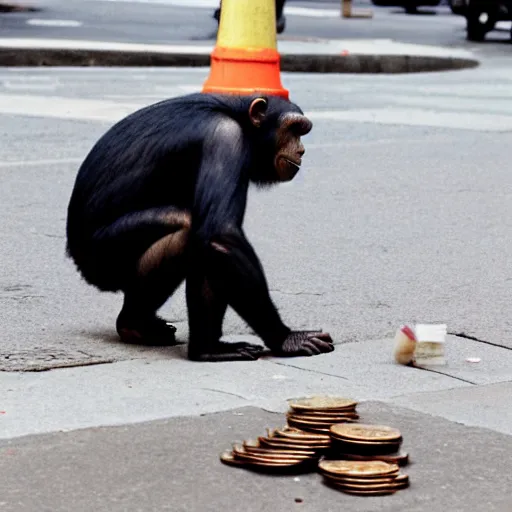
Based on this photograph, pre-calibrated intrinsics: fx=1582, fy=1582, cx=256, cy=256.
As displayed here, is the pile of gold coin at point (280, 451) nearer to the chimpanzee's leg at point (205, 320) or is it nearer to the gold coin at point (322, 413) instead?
the gold coin at point (322, 413)

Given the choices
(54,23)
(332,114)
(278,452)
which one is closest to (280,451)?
(278,452)

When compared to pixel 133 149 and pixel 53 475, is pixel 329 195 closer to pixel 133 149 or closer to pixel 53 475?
pixel 133 149

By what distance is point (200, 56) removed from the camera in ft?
63.5

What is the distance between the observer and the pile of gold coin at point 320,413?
4.28m

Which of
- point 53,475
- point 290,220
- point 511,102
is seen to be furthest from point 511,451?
point 511,102

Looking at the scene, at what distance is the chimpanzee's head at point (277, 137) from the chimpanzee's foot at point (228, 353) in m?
0.58

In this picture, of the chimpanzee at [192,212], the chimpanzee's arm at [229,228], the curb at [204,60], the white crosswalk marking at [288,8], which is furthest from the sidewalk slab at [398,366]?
the white crosswalk marking at [288,8]

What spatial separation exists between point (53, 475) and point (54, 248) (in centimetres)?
356

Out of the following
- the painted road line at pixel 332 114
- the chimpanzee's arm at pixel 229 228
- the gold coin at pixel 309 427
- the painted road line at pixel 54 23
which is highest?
the chimpanzee's arm at pixel 229 228

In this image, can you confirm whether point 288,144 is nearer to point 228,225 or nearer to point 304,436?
point 228,225

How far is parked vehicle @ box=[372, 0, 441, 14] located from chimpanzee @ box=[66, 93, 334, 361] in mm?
30996

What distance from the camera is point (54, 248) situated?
7.45 metres

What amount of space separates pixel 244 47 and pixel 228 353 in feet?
21.5

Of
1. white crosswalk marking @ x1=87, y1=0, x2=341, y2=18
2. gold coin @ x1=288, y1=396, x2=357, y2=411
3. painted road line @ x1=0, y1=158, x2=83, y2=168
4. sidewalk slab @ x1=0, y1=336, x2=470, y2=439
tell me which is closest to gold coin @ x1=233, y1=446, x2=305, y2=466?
gold coin @ x1=288, y1=396, x2=357, y2=411
